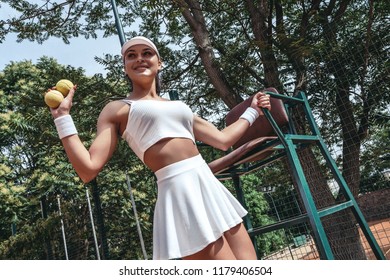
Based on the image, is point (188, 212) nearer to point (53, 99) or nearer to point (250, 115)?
point (53, 99)

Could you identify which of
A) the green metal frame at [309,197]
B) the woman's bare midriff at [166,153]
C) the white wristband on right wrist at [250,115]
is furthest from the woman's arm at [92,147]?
the green metal frame at [309,197]

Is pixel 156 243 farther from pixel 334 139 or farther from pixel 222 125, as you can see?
pixel 222 125

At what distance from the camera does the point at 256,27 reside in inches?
173

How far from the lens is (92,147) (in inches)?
41.1

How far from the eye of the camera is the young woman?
98cm

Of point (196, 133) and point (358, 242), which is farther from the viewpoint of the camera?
point (358, 242)

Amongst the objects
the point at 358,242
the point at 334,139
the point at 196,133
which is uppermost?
the point at 334,139

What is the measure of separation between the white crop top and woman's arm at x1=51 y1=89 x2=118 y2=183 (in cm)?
6

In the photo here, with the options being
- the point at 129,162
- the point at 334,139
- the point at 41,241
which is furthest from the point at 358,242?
the point at 41,241

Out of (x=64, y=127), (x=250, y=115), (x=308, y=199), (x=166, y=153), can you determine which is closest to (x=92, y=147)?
(x=64, y=127)

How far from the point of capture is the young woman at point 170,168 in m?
0.98

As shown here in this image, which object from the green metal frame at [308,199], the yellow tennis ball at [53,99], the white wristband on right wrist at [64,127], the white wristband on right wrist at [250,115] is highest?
the yellow tennis ball at [53,99]

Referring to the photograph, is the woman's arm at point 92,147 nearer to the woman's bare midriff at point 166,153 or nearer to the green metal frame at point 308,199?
the woman's bare midriff at point 166,153

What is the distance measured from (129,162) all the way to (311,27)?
11.8 ft
